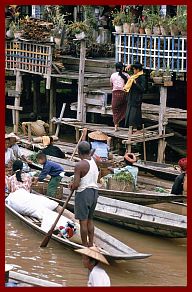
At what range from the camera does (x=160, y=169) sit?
16.0 m

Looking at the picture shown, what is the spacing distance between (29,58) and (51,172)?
678 centimetres

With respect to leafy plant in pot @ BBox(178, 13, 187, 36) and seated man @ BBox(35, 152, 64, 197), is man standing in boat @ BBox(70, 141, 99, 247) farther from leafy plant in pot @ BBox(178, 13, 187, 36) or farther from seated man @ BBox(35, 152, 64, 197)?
leafy plant in pot @ BBox(178, 13, 187, 36)

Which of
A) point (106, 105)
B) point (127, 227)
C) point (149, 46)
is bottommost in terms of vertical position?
point (127, 227)

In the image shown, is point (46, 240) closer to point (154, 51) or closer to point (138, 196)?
point (138, 196)

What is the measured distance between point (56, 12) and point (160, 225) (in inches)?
383

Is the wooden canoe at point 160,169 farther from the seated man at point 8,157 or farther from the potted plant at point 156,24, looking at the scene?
the potted plant at point 156,24

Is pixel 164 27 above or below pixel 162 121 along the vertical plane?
above

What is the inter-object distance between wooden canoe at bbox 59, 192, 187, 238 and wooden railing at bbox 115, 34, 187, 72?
13.2 ft

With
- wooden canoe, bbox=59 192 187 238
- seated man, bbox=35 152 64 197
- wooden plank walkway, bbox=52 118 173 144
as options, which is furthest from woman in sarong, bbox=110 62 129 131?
wooden canoe, bbox=59 192 187 238

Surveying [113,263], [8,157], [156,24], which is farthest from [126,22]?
[113,263]

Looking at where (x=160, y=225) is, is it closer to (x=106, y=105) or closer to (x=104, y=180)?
(x=104, y=180)

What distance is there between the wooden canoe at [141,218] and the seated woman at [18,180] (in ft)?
2.95

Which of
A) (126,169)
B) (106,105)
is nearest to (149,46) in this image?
(106,105)

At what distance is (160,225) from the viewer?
1229 cm
